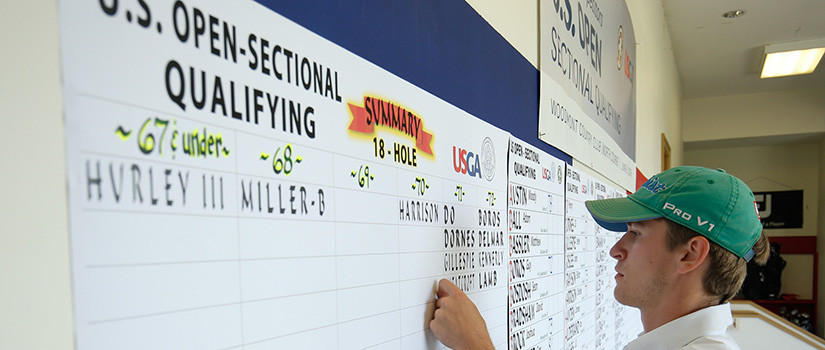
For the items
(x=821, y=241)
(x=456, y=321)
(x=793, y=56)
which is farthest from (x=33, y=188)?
(x=821, y=241)

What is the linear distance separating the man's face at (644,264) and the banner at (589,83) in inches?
10.7

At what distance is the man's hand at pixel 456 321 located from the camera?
69 centimetres

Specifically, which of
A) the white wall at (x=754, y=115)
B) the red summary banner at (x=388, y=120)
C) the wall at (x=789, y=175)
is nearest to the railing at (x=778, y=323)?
the red summary banner at (x=388, y=120)

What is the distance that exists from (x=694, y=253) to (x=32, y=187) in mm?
1080

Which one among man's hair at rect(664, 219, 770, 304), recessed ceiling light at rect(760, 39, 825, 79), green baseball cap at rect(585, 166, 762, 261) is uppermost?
recessed ceiling light at rect(760, 39, 825, 79)

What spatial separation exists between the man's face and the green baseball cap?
47mm

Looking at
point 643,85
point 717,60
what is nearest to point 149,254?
point 643,85

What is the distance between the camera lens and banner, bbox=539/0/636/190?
1.18 meters

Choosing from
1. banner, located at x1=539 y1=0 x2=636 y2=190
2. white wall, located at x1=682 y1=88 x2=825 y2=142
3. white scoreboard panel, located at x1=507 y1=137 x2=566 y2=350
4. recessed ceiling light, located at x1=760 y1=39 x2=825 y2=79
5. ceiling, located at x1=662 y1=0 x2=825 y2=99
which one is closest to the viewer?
white scoreboard panel, located at x1=507 y1=137 x2=566 y2=350

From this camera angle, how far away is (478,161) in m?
0.84

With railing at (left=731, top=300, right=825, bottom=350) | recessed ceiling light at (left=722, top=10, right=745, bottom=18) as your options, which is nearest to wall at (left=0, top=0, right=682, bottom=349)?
railing at (left=731, top=300, right=825, bottom=350)

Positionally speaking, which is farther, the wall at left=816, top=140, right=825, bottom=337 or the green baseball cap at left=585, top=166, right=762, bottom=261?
the wall at left=816, top=140, right=825, bottom=337

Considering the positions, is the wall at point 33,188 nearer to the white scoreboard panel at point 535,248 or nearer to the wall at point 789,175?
the white scoreboard panel at point 535,248

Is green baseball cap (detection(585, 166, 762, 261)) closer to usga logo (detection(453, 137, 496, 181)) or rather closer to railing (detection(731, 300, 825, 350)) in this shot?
usga logo (detection(453, 137, 496, 181))
